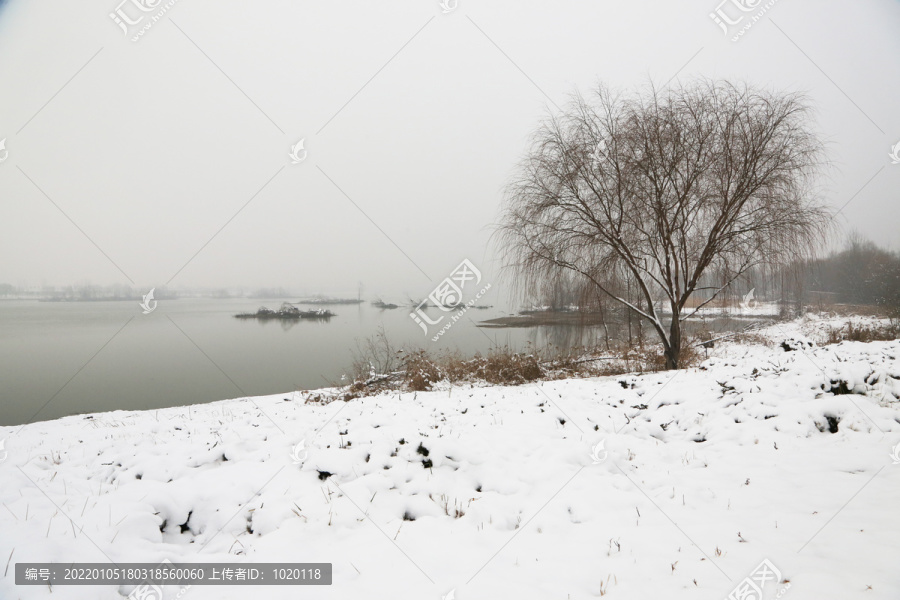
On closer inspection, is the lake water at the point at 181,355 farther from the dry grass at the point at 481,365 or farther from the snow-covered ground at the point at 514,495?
the snow-covered ground at the point at 514,495

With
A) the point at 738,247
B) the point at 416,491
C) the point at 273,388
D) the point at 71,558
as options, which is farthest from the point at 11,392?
the point at 738,247

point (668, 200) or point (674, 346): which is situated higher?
point (668, 200)

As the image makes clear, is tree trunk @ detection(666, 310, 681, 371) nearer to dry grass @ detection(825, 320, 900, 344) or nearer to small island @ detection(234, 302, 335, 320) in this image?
dry grass @ detection(825, 320, 900, 344)

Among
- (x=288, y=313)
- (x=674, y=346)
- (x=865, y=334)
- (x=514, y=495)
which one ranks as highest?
(x=288, y=313)

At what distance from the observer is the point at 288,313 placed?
2158 cm

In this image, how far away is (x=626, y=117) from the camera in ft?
30.2

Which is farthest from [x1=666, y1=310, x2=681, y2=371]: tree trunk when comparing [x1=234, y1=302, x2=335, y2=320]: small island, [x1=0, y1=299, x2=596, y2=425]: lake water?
[x1=234, y1=302, x2=335, y2=320]: small island

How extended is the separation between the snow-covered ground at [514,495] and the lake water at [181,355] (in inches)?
210

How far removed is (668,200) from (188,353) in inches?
908

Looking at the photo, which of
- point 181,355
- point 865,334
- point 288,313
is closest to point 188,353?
point 181,355

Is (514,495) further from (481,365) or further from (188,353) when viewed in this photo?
(188,353)

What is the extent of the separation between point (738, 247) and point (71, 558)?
12.3m

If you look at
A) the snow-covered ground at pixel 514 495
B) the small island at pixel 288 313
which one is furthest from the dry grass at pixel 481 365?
the small island at pixel 288 313

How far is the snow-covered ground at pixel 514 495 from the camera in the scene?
2.22 meters
